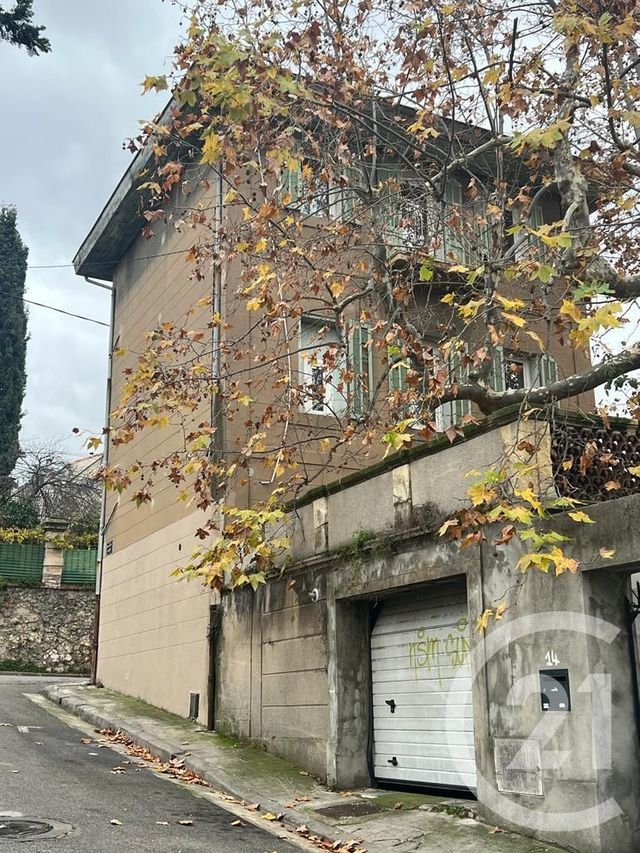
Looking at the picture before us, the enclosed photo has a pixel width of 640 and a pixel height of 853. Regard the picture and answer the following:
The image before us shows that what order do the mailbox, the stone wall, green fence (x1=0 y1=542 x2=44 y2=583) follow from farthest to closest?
green fence (x1=0 y1=542 x2=44 y2=583) < the stone wall < the mailbox

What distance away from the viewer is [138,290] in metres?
17.9

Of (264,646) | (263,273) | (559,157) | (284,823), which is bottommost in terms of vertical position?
(284,823)

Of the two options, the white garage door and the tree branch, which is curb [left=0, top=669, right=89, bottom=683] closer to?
the white garage door

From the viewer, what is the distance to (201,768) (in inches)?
423

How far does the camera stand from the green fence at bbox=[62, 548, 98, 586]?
24.7 m

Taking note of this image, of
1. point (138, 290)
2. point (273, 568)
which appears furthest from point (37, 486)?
point (273, 568)

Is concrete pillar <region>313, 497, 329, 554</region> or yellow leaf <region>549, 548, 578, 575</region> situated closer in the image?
yellow leaf <region>549, 548, 578, 575</region>

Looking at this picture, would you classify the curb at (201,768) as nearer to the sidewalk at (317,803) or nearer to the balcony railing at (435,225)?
the sidewalk at (317,803)

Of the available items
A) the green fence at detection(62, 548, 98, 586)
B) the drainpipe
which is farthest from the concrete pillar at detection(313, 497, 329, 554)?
the green fence at detection(62, 548, 98, 586)

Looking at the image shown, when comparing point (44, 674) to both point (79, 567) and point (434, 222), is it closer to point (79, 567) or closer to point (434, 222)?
point (79, 567)

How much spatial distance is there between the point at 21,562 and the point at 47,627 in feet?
6.65

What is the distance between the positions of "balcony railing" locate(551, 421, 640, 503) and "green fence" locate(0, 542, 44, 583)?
18.7 metres

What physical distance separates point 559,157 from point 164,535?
29.1 ft

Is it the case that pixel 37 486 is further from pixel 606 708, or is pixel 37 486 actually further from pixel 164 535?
pixel 606 708
